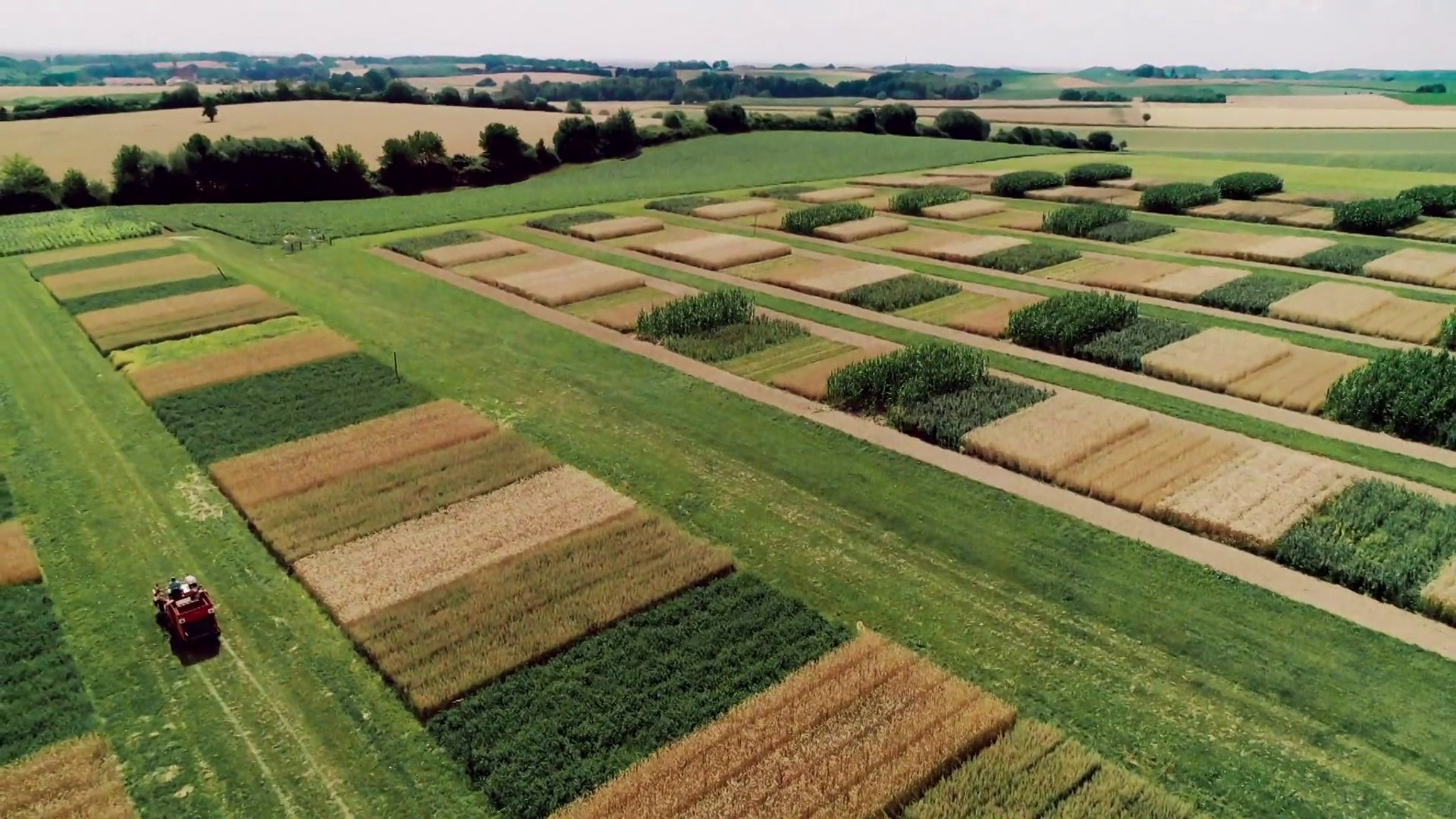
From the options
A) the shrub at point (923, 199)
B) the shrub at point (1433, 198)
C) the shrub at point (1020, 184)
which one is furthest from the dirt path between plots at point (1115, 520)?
the shrub at point (1433, 198)

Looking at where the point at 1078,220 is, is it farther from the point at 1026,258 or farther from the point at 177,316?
the point at 177,316

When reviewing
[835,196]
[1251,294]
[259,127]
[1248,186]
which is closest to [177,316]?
[835,196]

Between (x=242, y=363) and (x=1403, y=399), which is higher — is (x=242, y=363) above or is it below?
below

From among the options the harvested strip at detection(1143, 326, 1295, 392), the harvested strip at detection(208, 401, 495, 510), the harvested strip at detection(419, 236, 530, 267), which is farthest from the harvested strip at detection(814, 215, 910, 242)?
the harvested strip at detection(208, 401, 495, 510)

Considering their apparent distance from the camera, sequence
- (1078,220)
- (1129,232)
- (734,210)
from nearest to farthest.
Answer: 1. (1129,232)
2. (1078,220)
3. (734,210)

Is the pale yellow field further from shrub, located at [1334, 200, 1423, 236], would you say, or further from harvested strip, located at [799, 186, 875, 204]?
shrub, located at [1334, 200, 1423, 236]

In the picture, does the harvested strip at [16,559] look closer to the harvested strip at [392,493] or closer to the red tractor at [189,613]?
the red tractor at [189,613]
